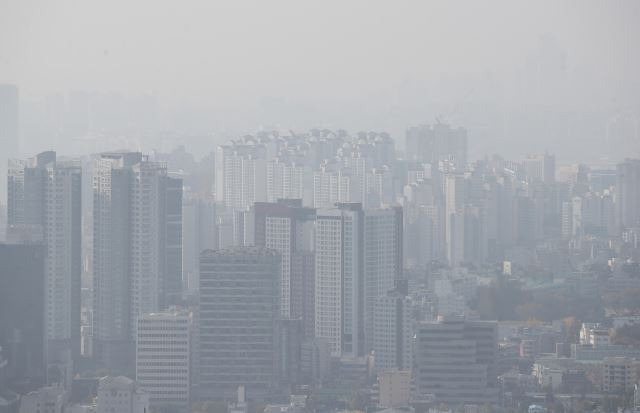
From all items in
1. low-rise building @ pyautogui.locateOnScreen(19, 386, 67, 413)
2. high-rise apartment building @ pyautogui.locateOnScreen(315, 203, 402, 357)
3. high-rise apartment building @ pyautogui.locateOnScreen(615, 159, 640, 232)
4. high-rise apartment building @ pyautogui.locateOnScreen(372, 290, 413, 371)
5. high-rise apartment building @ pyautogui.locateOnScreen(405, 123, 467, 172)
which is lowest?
low-rise building @ pyautogui.locateOnScreen(19, 386, 67, 413)

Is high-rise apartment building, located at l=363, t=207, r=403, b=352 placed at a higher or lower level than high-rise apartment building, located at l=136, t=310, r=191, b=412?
higher

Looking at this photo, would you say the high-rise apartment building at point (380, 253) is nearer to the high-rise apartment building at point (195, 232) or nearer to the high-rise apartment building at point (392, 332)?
the high-rise apartment building at point (392, 332)

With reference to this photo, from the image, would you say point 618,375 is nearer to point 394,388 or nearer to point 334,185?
point 394,388

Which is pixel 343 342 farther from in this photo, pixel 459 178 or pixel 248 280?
pixel 459 178

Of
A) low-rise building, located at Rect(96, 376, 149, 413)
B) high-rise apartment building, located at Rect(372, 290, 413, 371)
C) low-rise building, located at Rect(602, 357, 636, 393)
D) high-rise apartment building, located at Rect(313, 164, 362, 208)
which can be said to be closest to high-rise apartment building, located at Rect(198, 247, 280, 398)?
high-rise apartment building, located at Rect(372, 290, 413, 371)

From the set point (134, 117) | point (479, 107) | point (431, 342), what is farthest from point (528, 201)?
point (431, 342)

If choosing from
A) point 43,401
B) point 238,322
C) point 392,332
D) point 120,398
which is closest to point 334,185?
point 392,332

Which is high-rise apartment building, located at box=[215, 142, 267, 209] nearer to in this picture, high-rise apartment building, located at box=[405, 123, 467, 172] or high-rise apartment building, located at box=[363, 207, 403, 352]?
high-rise apartment building, located at box=[405, 123, 467, 172]
